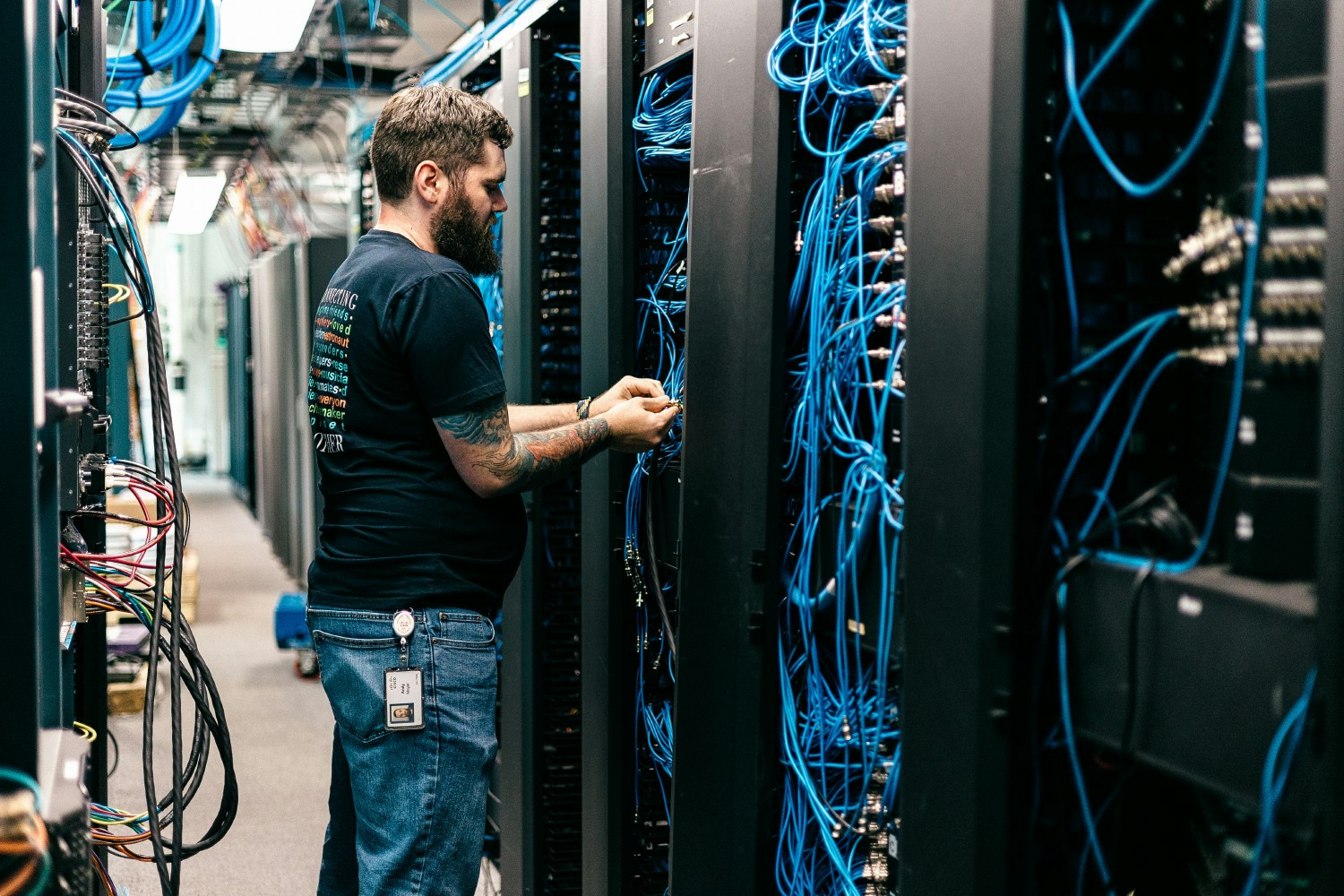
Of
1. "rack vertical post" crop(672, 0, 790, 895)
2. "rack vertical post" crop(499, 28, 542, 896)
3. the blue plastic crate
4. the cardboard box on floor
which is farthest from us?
the cardboard box on floor

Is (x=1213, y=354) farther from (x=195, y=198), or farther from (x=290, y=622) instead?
(x=195, y=198)

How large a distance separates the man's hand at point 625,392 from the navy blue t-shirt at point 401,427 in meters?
0.25

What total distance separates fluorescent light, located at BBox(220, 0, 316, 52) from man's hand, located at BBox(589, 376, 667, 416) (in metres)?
1.61

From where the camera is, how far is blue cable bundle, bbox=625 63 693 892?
2066mm

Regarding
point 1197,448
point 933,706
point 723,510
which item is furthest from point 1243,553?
point 723,510

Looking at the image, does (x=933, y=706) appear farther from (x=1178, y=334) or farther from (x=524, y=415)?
(x=524, y=415)

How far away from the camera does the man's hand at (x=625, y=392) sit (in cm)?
197

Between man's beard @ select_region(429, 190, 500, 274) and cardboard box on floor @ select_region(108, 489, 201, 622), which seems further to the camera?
cardboard box on floor @ select_region(108, 489, 201, 622)

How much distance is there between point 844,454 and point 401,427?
0.66 meters

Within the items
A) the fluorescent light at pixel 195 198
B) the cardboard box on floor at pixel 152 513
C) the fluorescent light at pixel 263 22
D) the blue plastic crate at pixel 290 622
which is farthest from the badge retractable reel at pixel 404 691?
the fluorescent light at pixel 195 198

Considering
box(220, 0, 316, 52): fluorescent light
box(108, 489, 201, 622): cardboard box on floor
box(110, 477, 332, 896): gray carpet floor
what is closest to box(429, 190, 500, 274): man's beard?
box(220, 0, 316, 52): fluorescent light

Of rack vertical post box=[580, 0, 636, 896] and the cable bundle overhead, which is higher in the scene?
the cable bundle overhead

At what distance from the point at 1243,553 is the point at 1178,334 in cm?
24

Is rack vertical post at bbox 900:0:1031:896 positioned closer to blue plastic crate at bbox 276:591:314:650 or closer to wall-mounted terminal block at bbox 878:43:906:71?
wall-mounted terminal block at bbox 878:43:906:71
